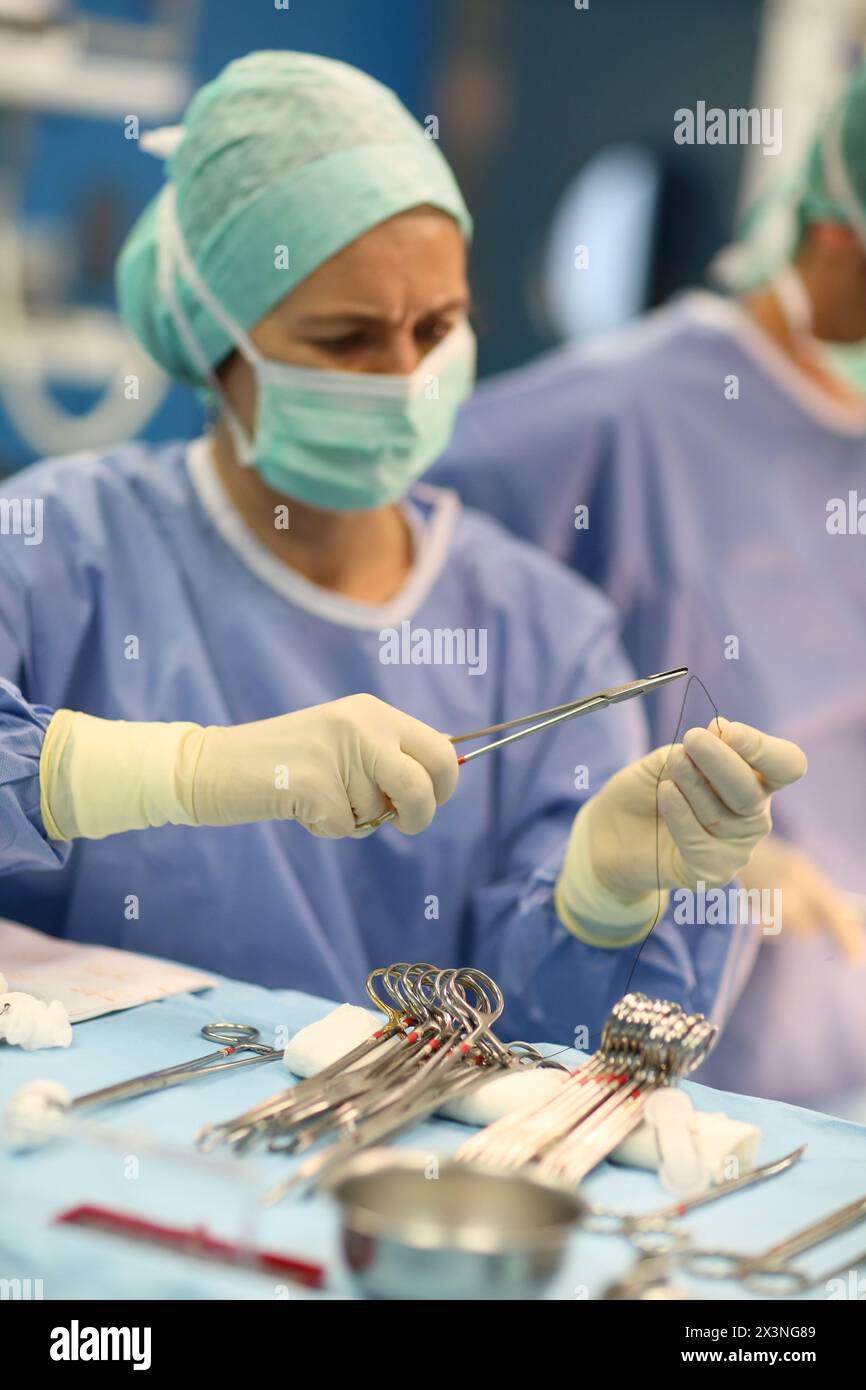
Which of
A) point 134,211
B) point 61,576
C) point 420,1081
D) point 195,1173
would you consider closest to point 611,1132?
point 420,1081

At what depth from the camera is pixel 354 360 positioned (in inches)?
83.7

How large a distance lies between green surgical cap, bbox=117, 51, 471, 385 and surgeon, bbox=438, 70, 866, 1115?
92 centimetres

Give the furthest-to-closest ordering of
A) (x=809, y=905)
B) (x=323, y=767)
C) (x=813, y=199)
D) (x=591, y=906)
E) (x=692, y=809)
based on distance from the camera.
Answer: (x=813, y=199)
(x=809, y=905)
(x=591, y=906)
(x=692, y=809)
(x=323, y=767)

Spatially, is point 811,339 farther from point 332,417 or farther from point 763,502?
point 332,417

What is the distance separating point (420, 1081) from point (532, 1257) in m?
0.41

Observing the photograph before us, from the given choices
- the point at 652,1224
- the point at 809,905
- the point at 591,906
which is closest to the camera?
the point at 652,1224

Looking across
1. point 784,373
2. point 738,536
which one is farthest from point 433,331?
point 784,373

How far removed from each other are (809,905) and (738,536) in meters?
0.76

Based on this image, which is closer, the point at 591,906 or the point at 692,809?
the point at 692,809

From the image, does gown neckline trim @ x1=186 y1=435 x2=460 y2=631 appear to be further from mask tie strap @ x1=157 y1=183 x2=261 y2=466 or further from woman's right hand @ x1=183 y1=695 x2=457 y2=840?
woman's right hand @ x1=183 y1=695 x2=457 y2=840

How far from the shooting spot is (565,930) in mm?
2049

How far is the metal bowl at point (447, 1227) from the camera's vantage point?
1053 millimetres

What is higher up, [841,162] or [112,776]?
[841,162]
